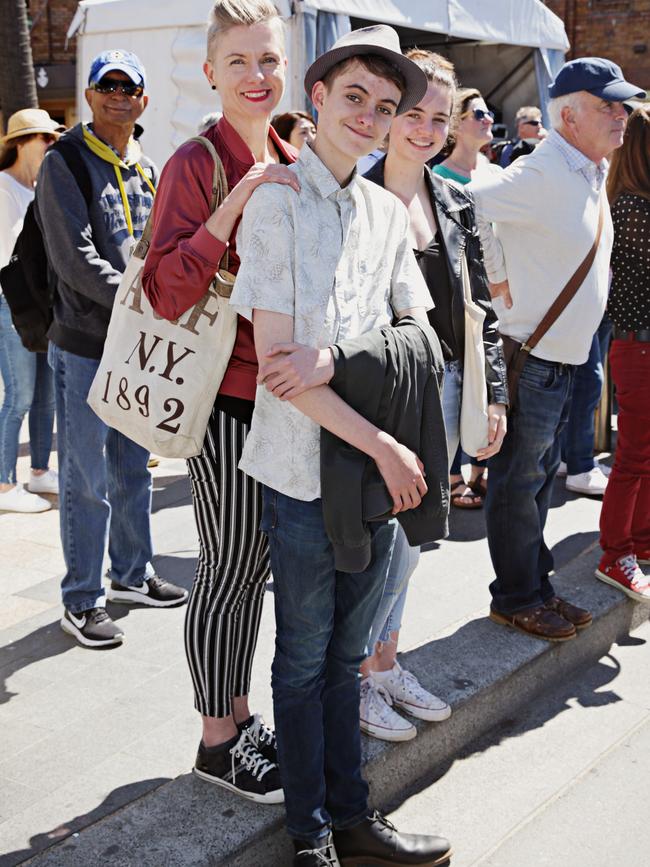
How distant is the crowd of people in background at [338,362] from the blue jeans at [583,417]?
1.36m

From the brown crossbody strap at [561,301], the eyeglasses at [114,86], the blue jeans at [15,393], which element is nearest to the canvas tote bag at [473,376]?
the brown crossbody strap at [561,301]

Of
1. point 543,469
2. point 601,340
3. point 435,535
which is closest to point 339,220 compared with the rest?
point 435,535

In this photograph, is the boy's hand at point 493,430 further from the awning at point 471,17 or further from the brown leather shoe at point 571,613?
the awning at point 471,17

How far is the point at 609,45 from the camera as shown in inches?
714

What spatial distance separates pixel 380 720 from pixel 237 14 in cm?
208

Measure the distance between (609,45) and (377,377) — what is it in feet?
57.3

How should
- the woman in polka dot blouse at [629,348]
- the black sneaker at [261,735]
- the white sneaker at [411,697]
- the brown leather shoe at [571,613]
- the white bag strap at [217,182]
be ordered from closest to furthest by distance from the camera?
the white bag strap at [217,182] → the black sneaker at [261,735] → the white sneaker at [411,697] → the brown leather shoe at [571,613] → the woman in polka dot blouse at [629,348]

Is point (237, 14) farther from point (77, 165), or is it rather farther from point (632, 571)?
point (632, 571)

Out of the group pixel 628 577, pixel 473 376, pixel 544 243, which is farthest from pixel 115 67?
pixel 628 577

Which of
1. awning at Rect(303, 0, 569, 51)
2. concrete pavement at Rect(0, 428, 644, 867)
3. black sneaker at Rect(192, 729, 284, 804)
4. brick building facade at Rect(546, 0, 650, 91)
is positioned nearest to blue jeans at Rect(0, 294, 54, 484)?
concrete pavement at Rect(0, 428, 644, 867)

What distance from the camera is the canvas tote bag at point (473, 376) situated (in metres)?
3.41

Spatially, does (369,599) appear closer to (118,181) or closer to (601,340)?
(118,181)

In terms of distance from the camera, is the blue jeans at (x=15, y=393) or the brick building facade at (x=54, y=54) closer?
the blue jeans at (x=15, y=393)

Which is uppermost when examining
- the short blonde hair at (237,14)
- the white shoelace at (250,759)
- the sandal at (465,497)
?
the short blonde hair at (237,14)
